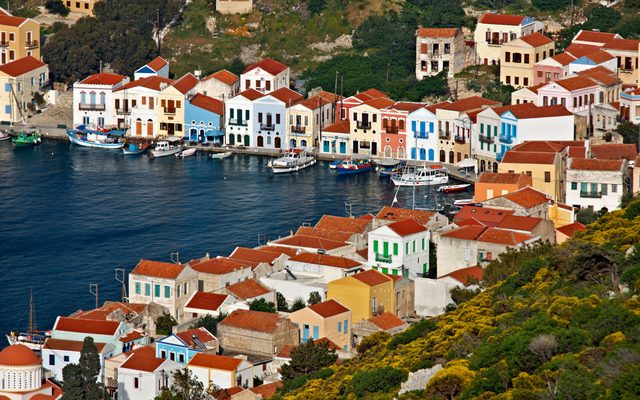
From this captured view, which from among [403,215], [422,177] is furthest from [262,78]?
[403,215]

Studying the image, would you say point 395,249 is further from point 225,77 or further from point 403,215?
point 225,77

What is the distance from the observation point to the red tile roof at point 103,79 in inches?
3693

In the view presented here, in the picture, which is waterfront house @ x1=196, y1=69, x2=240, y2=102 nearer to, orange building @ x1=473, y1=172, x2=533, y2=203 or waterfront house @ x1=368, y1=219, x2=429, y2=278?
orange building @ x1=473, y1=172, x2=533, y2=203

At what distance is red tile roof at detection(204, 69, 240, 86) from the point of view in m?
92.8

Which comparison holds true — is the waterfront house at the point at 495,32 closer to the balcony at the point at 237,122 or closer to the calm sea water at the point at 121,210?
the calm sea water at the point at 121,210

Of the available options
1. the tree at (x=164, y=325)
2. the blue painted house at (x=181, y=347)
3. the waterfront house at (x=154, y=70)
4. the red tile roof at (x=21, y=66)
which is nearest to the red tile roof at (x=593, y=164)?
the tree at (x=164, y=325)

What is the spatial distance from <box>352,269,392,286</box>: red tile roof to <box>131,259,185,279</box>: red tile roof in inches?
232

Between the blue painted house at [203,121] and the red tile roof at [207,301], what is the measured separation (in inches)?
1277

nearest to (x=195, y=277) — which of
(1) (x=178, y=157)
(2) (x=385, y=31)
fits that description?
(1) (x=178, y=157)

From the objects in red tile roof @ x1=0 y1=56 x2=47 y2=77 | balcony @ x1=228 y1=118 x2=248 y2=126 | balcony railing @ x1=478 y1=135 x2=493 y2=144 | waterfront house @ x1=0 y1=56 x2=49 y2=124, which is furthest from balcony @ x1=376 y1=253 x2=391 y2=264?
red tile roof @ x1=0 y1=56 x2=47 y2=77

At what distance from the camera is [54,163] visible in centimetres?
8744

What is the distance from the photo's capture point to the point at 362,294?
57.4 m

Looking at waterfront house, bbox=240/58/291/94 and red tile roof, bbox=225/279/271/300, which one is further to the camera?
waterfront house, bbox=240/58/291/94

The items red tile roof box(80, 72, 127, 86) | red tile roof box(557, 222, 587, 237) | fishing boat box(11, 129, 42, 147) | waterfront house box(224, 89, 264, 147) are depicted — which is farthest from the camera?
red tile roof box(80, 72, 127, 86)
